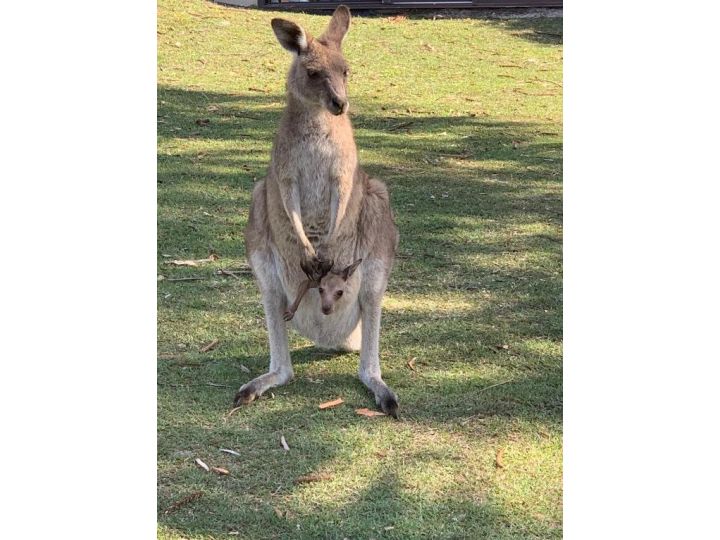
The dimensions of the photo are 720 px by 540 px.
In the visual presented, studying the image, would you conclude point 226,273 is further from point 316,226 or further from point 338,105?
point 338,105

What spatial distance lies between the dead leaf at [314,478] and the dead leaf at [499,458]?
1.59ft

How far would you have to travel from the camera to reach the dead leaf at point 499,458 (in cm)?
275

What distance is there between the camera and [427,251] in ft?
14.7

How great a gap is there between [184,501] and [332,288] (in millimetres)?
888

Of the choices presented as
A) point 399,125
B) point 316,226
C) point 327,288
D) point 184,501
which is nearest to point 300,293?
point 327,288

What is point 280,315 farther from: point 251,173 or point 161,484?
point 251,173

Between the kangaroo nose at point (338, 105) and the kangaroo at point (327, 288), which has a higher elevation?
the kangaroo nose at point (338, 105)

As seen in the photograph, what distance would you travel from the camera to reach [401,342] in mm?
3600

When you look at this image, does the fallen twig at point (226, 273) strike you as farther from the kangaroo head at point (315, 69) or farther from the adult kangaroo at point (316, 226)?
the kangaroo head at point (315, 69)

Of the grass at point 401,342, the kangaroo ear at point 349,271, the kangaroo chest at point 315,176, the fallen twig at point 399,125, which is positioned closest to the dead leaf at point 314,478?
the grass at point 401,342

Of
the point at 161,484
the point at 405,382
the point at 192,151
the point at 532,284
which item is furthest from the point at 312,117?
the point at 192,151

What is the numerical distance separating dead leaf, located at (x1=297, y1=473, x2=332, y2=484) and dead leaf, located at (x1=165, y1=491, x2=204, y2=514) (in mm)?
278

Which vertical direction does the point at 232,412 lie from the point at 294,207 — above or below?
below

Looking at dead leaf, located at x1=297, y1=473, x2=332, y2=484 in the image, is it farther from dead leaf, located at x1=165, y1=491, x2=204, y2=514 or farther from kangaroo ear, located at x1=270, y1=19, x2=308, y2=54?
kangaroo ear, located at x1=270, y1=19, x2=308, y2=54
